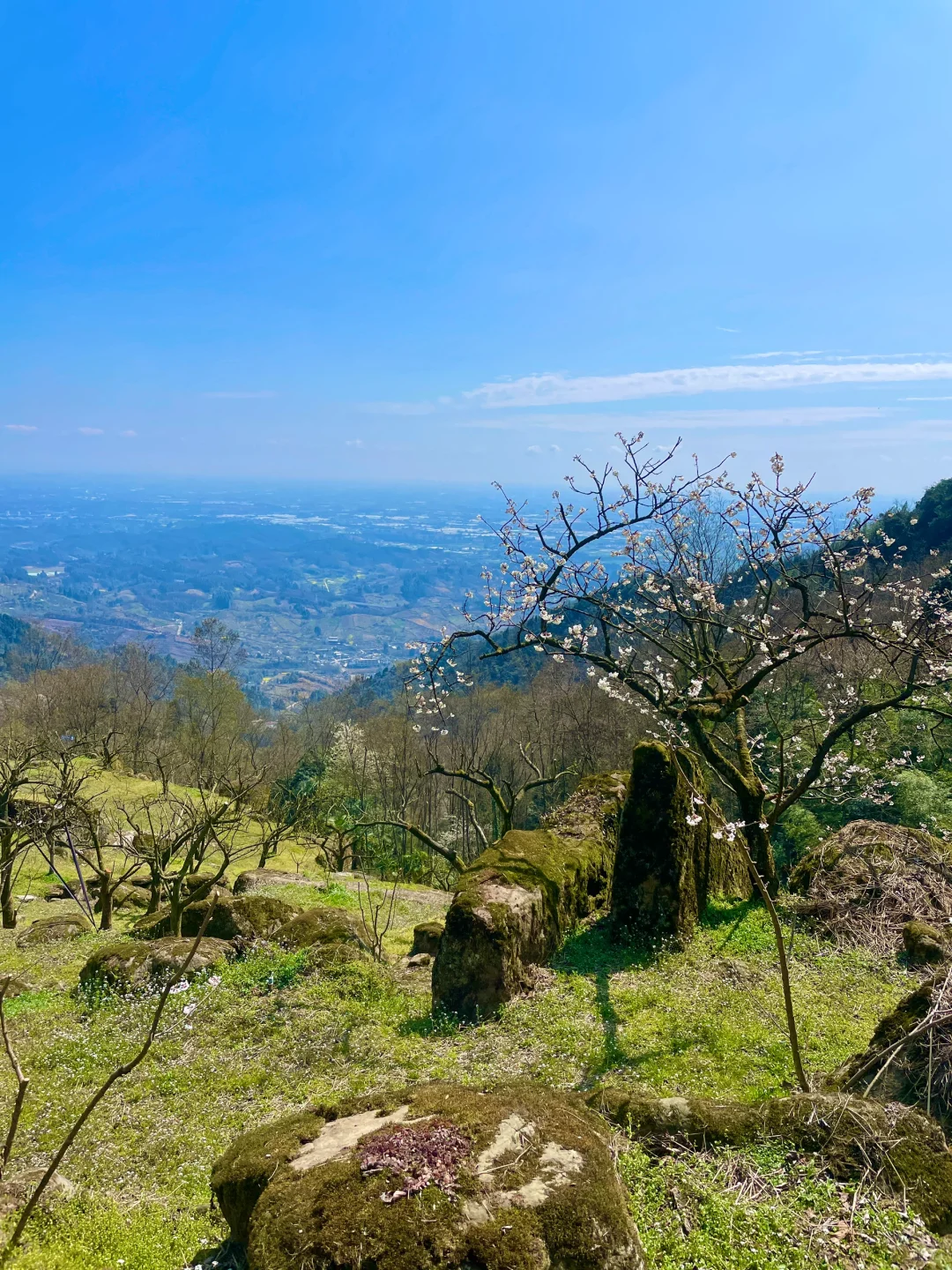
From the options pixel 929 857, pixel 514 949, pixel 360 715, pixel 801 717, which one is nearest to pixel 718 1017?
pixel 514 949

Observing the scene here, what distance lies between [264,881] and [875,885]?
66.2 ft

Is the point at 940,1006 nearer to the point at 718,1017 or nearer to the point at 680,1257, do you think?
the point at 680,1257

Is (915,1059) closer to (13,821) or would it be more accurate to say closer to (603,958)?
(603,958)

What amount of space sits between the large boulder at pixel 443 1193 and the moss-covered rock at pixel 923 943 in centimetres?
677

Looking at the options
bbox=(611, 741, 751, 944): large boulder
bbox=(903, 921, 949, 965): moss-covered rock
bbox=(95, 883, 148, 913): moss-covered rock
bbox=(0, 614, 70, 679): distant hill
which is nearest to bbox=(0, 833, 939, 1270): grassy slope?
bbox=(903, 921, 949, 965): moss-covered rock

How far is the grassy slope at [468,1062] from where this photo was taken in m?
3.69

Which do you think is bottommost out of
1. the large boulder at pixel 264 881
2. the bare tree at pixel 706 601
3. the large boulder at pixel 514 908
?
the large boulder at pixel 264 881

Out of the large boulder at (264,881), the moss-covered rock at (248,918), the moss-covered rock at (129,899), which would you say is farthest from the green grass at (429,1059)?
the large boulder at (264,881)

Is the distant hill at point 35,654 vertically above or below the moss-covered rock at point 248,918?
below

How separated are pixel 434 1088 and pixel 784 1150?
7.13ft

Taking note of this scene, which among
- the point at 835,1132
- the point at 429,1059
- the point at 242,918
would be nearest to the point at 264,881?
the point at 242,918

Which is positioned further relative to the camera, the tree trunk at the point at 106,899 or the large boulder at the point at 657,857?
the tree trunk at the point at 106,899

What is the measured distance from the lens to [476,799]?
145ft

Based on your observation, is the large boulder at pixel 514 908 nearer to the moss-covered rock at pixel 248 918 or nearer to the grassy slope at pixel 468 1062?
the grassy slope at pixel 468 1062
